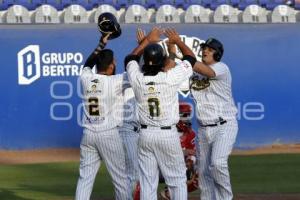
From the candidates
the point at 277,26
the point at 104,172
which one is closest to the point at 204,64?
the point at 104,172

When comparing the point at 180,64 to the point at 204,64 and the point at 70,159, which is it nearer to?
the point at 204,64

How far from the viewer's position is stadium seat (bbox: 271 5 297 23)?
17703 millimetres

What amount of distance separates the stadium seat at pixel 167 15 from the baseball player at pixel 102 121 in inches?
352

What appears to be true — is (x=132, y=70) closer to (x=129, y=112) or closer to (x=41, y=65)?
(x=129, y=112)

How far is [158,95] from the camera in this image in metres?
7.62

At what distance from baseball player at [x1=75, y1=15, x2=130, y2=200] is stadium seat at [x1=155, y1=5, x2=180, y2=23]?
895 cm

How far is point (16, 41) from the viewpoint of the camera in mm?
15555

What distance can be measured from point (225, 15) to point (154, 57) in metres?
10.4

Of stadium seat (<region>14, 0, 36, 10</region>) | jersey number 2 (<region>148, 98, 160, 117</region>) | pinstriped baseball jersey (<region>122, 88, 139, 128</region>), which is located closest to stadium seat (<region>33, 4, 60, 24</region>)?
stadium seat (<region>14, 0, 36, 10</region>)

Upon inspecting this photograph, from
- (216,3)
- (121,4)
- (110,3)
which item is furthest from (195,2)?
(110,3)

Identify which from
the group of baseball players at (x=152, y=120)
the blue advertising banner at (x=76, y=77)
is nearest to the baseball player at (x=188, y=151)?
the group of baseball players at (x=152, y=120)

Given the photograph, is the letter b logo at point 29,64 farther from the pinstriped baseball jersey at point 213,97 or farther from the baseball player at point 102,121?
the baseball player at point 102,121

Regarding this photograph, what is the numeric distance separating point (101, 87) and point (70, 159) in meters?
6.98

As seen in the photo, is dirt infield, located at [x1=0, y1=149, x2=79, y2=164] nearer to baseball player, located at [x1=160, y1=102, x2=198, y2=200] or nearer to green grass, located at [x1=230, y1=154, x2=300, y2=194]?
Result: green grass, located at [x1=230, y1=154, x2=300, y2=194]
